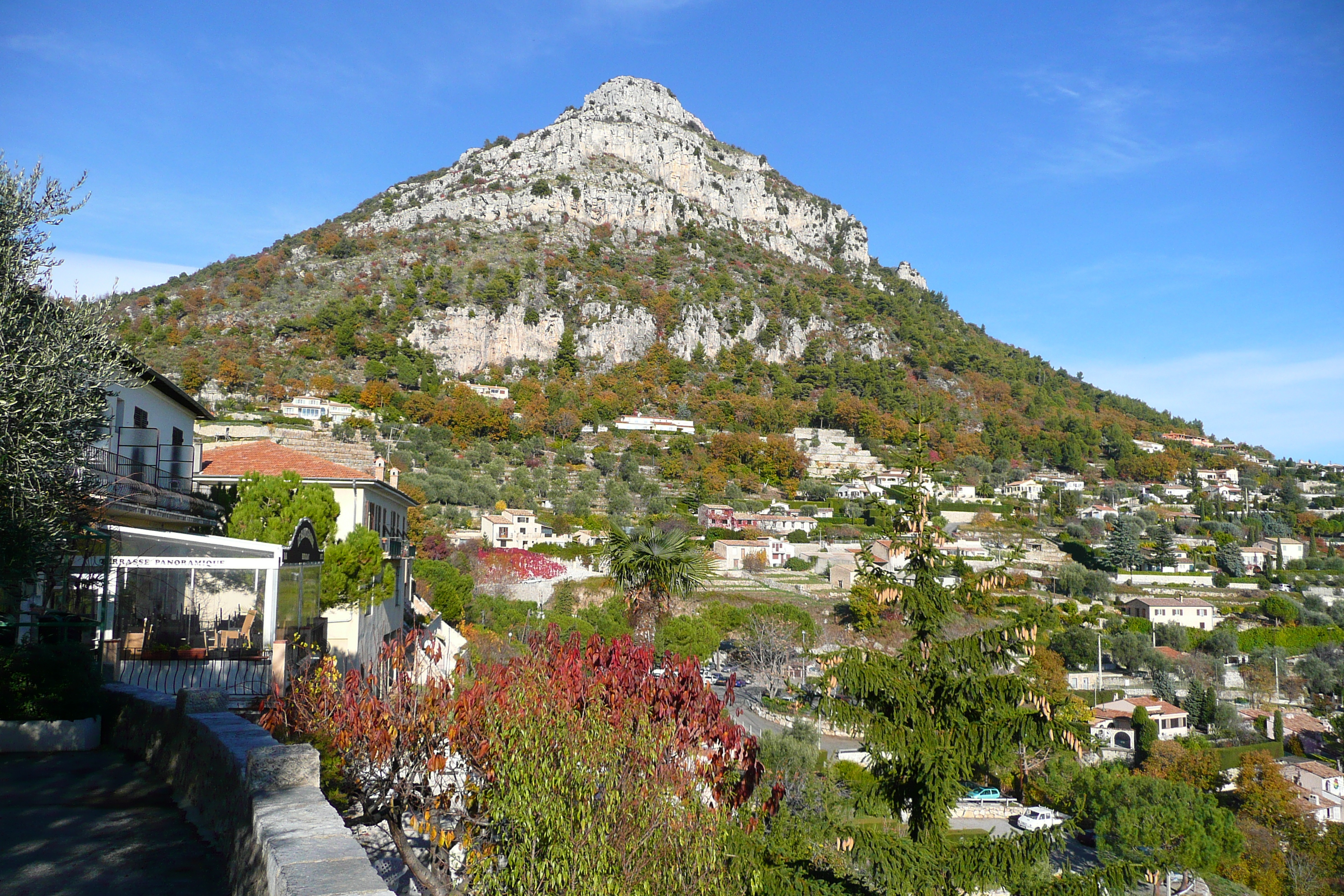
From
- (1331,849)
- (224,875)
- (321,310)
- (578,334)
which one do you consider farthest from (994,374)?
(224,875)

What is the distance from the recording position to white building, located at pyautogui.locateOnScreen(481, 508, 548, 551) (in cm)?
6153

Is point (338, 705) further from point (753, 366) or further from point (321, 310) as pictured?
point (753, 366)

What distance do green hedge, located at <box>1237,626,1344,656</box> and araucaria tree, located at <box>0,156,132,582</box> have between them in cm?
6514

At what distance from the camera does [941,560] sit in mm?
10570

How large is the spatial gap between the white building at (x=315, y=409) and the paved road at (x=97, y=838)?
262 ft

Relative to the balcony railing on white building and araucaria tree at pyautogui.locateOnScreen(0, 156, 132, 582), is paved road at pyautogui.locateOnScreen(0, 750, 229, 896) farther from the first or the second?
the balcony railing on white building

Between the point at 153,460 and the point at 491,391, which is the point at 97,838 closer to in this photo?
the point at 153,460

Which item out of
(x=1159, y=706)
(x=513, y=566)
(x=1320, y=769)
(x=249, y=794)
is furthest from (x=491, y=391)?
(x=249, y=794)

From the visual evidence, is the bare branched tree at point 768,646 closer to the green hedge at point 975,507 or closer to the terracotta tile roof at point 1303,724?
the terracotta tile roof at point 1303,724

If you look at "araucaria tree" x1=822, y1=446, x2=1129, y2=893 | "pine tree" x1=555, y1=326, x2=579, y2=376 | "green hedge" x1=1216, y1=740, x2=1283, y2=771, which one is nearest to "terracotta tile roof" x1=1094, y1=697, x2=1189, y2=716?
"green hedge" x1=1216, y1=740, x2=1283, y2=771

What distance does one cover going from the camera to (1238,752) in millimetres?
38156

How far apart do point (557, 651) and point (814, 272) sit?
525 feet

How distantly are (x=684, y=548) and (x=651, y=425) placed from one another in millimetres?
91359

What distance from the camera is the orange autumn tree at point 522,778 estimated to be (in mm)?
6344
